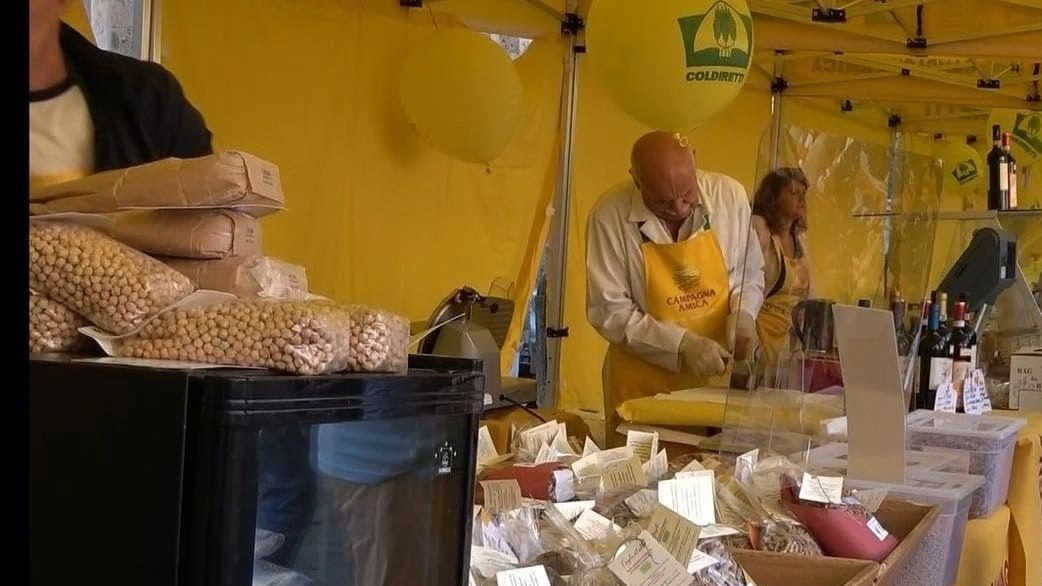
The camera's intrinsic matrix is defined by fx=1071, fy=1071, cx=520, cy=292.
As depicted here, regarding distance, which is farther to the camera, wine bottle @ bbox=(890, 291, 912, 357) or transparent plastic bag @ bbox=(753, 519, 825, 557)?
wine bottle @ bbox=(890, 291, 912, 357)

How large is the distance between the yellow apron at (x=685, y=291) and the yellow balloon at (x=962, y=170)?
4.96m

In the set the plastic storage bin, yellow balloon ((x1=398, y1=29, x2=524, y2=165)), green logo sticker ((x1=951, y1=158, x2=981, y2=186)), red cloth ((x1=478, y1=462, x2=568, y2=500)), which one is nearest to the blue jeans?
red cloth ((x1=478, y1=462, x2=568, y2=500))

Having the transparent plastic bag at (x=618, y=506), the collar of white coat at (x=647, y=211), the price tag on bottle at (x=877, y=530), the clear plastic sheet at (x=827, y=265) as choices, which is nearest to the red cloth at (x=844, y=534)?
the price tag on bottle at (x=877, y=530)

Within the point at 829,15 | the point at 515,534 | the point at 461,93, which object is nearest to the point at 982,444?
the point at 515,534

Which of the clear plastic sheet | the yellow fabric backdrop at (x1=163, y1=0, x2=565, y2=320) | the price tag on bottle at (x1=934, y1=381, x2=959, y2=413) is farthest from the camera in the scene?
the yellow fabric backdrop at (x1=163, y1=0, x2=565, y2=320)

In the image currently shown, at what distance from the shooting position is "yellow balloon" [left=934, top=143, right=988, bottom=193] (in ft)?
24.0

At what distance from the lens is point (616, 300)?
288 cm

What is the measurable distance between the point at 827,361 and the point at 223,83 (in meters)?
2.14

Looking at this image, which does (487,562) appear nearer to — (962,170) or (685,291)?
(685,291)

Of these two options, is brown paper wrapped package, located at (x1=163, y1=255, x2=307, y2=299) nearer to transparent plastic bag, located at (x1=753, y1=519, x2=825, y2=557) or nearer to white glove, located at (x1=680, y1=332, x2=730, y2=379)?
transparent plastic bag, located at (x1=753, y1=519, x2=825, y2=557)

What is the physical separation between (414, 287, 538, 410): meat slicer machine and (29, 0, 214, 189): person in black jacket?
753 mm

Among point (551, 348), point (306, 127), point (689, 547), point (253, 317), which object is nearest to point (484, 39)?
point (306, 127)

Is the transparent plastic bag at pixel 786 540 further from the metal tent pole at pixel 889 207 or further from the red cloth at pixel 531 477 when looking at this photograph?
the metal tent pole at pixel 889 207

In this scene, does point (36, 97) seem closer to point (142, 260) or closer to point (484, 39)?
point (142, 260)
